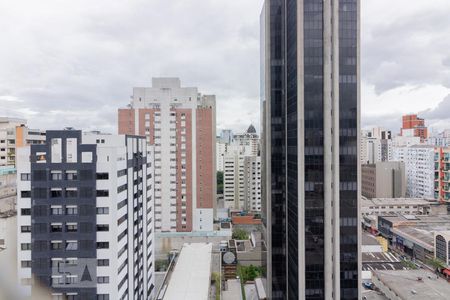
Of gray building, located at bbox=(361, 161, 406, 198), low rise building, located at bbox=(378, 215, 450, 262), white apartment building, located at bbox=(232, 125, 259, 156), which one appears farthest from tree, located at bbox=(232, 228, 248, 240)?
white apartment building, located at bbox=(232, 125, 259, 156)

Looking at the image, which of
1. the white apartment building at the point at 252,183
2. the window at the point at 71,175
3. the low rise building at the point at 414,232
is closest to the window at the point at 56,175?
the window at the point at 71,175

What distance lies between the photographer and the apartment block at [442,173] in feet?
78.6

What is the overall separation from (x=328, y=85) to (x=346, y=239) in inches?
171

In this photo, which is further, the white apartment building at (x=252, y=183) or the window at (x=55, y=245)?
the white apartment building at (x=252, y=183)

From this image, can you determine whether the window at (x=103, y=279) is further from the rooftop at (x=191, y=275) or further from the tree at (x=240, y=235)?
the tree at (x=240, y=235)

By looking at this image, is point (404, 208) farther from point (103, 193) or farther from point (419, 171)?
point (103, 193)

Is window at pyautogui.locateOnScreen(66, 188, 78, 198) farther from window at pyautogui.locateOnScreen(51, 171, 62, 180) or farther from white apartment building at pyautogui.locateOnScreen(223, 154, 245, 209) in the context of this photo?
white apartment building at pyautogui.locateOnScreen(223, 154, 245, 209)

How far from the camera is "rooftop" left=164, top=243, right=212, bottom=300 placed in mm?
9852

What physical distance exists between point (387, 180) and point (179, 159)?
20366 millimetres

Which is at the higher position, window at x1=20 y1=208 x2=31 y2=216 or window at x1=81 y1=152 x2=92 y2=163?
window at x1=81 y1=152 x2=92 y2=163

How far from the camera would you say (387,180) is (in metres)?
28.6

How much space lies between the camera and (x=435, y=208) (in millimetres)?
23750

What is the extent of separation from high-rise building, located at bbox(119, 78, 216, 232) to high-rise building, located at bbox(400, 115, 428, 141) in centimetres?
4267

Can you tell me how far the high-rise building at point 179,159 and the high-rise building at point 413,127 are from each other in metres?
42.7
